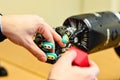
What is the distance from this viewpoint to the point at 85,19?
655mm

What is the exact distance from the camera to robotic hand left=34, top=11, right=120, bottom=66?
0.61 metres

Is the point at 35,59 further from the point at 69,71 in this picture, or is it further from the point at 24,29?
the point at 69,71

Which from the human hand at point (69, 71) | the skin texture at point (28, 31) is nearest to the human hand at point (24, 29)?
the skin texture at point (28, 31)

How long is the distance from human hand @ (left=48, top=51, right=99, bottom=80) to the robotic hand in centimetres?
2

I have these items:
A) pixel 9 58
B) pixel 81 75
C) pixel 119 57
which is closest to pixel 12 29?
pixel 81 75

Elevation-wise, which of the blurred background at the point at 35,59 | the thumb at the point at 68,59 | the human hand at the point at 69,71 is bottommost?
the blurred background at the point at 35,59

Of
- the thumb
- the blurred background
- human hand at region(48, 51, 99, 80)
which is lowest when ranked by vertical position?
the blurred background

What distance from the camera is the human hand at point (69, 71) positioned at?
1.63ft

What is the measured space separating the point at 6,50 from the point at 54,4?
1.77ft

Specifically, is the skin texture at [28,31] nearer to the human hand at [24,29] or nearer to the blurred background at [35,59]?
the human hand at [24,29]

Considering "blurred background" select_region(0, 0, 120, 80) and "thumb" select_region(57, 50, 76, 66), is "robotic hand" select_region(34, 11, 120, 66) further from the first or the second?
"blurred background" select_region(0, 0, 120, 80)

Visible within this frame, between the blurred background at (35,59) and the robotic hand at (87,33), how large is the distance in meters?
0.16

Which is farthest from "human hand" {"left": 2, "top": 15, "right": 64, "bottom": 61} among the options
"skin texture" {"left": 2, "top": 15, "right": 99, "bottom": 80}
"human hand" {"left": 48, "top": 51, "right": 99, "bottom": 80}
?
"human hand" {"left": 48, "top": 51, "right": 99, "bottom": 80}

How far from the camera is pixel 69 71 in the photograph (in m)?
0.51
